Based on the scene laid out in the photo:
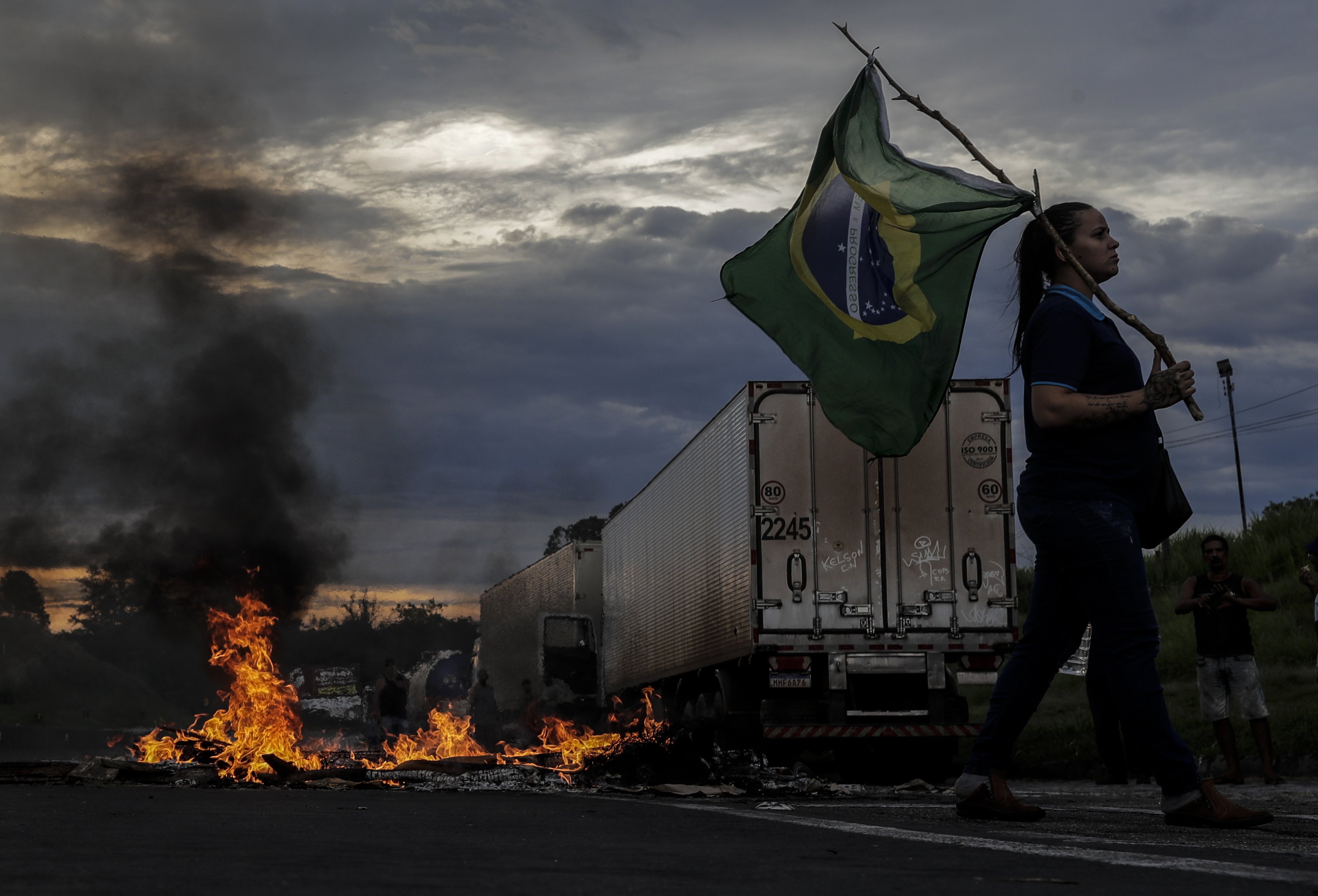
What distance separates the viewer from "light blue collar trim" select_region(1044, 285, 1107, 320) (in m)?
6.23

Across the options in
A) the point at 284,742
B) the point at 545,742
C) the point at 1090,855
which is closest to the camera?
the point at 1090,855

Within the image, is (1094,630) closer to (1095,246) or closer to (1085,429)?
(1085,429)

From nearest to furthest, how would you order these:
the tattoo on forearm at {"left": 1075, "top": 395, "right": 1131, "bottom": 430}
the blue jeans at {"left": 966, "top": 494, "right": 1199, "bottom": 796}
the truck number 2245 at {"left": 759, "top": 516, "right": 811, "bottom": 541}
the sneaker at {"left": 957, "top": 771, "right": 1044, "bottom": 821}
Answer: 1. the blue jeans at {"left": 966, "top": 494, "right": 1199, "bottom": 796}
2. the tattoo on forearm at {"left": 1075, "top": 395, "right": 1131, "bottom": 430}
3. the sneaker at {"left": 957, "top": 771, "right": 1044, "bottom": 821}
4. the truck number 2245 at {"left": 759, "top": 516, "right": 811, "bottom": 541}

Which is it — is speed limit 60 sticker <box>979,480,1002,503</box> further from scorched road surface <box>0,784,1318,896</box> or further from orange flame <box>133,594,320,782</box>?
orange flame <box>133,594,320,782</box>

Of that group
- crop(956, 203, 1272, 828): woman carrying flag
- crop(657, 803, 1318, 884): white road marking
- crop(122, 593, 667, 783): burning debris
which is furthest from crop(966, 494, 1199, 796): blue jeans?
crop(122, 593, 667, 783): burning debris

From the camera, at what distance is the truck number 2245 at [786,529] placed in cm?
1412

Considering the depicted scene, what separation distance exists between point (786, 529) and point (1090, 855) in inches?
377

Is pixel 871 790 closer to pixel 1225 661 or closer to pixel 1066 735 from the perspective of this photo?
pixel 1225 661

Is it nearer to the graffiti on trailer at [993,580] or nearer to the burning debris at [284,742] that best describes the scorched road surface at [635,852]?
the burning debris at [284,742]

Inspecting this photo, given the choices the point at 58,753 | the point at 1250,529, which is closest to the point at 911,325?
the point at 1250,529

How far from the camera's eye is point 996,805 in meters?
6.30

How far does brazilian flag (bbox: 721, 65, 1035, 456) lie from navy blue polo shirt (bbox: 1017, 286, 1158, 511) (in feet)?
6.64

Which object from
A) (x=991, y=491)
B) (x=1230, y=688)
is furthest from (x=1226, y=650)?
(x=991, y=491)

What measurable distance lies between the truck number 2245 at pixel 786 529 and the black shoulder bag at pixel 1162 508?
798 cm
